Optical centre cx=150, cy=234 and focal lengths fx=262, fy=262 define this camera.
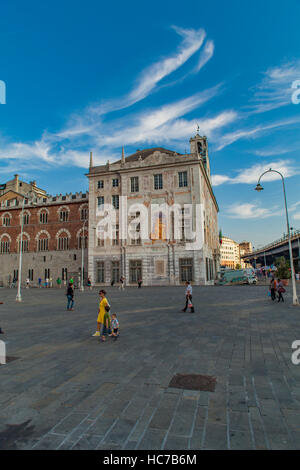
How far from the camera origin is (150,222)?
1474 inches

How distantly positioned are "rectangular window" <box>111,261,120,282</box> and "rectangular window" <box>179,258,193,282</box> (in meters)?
9.34

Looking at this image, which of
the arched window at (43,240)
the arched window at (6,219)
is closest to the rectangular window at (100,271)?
the arched window at (43,240)

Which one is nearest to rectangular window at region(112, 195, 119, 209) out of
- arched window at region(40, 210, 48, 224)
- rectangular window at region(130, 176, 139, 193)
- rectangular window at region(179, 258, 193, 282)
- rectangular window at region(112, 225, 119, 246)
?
rectangular window at region(130, 176, 139, 193)

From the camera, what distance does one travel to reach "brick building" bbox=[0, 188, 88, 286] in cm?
4631

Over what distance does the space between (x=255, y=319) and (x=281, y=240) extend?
62730mm

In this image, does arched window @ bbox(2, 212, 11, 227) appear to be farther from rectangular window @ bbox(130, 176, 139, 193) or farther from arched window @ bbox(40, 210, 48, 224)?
rectangular window @ bbox(130, 176, 139, 193)

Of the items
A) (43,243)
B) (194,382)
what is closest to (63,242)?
(43,243)

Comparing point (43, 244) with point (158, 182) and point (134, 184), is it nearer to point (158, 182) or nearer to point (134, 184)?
point (134, 184)

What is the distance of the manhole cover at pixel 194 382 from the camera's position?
15.0 feet

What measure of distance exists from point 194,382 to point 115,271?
113ft
